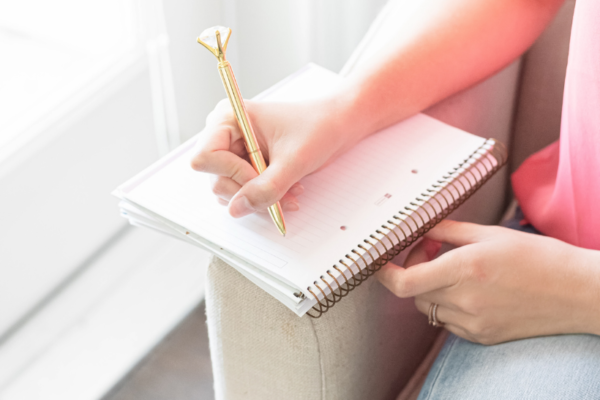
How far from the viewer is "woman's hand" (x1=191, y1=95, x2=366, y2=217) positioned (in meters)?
0.58

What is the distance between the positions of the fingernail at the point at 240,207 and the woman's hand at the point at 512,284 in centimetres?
16

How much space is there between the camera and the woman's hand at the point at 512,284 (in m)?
0.60

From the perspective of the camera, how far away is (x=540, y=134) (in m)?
1.01

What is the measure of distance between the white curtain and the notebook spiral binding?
715mm

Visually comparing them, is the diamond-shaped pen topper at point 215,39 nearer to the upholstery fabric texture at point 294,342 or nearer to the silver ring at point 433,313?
the upholstery fabric texture at point 294,342

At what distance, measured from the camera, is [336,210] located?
0.63 metres

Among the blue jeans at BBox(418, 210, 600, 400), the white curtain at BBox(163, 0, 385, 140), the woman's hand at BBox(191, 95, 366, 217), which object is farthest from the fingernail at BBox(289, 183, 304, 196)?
the white curtain at BBox(163, 0, 385, 140)

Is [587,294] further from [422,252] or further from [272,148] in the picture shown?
[272,148]

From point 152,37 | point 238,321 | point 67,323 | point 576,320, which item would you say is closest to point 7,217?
point 67,323

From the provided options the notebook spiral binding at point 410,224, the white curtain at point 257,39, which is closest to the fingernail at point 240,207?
the notebook spiral binding at point 410,224

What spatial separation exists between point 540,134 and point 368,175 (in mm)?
488

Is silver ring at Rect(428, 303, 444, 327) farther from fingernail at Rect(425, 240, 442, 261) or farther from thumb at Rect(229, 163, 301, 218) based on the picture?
thumb at Rect(229, 163, 301, 218)

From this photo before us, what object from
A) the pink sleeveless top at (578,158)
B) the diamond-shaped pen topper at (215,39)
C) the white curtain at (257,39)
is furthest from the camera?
the white curtain at (257,39)

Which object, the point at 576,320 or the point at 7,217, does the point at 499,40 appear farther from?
the point at 7,217
